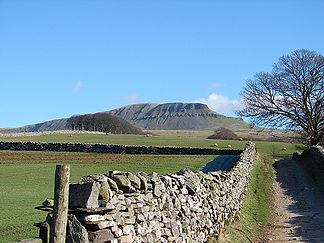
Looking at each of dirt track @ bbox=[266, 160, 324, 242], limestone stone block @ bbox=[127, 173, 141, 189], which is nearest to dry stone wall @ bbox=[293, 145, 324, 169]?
dirt track @ bbox=[266, 160, 324, 242]

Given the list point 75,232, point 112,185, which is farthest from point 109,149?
point 75,232

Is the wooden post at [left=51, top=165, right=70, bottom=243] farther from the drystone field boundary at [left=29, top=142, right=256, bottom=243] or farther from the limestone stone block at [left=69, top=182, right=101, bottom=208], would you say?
the limestone stone block at [left=69, top=182, right=101, bottom=208]

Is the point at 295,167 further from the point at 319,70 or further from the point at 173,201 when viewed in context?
the point at 173,201

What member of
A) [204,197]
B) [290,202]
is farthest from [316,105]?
[204,197]

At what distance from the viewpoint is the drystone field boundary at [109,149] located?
39.5m

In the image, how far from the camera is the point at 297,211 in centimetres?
1432

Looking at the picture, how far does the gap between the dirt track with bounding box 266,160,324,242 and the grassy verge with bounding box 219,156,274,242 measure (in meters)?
0.34

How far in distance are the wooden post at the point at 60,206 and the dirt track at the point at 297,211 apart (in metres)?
8.02

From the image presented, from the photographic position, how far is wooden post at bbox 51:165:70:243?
183 inches

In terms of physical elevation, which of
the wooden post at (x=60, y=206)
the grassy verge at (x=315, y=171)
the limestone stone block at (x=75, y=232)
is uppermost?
the wooden post at (x=60, y=206)

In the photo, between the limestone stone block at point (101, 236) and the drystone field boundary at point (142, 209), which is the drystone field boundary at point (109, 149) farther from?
the limestone stone block at point (101, 236)

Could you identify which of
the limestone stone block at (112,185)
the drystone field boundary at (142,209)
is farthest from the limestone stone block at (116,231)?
the limestone stone block at (112,185)

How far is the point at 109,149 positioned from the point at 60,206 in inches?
1501

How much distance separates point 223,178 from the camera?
40.2ft
